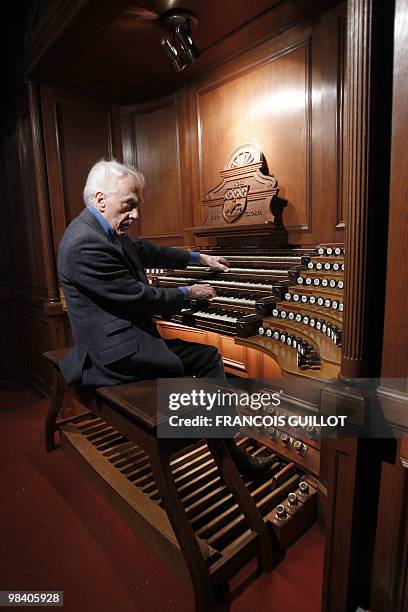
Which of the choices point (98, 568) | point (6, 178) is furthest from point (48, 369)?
point (98, 568)

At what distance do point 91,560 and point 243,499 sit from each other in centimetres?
83

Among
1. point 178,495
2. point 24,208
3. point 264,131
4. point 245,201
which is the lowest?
point 178,495

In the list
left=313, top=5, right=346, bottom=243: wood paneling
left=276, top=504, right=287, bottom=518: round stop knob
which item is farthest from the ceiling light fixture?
left=276, top=504, right=287, bottom=518: round stop knob

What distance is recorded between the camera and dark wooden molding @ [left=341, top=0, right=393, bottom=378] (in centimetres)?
110

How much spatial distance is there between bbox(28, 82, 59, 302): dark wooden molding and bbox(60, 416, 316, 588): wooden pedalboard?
1481 mm

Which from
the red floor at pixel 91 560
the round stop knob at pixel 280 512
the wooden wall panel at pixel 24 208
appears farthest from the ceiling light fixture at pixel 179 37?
the red floor at pixel 91 560

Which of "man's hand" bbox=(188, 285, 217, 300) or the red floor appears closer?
the red floor

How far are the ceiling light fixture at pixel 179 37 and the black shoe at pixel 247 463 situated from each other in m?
2.62

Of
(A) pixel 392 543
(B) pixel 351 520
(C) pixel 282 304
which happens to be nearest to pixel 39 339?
(C) pixel 282 304

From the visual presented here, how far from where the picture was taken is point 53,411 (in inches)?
110

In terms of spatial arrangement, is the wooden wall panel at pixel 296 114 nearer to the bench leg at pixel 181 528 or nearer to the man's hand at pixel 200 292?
the man's hand at pixel 200 292

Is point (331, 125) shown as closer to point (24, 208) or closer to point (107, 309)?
point (107, 309)

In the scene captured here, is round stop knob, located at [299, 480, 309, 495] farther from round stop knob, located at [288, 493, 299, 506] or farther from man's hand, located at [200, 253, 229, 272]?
man's hand, located at [200, 253, 229, 272]

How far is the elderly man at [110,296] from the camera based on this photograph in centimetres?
170
